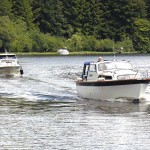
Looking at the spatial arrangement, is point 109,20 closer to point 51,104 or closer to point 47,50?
point 47,50

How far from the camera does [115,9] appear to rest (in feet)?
550

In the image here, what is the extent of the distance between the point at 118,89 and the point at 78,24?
127 metres

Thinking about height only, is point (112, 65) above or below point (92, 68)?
above

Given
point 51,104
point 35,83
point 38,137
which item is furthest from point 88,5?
point 38,137

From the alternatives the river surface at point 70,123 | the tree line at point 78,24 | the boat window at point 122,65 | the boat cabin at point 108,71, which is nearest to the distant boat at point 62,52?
the tree line at point 78,24

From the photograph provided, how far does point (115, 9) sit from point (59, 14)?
44.8ft

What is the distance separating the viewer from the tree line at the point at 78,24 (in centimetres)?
15950

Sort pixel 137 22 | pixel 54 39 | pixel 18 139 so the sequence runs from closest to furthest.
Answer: pixel 18 139
pixel 54 39
pixel 137 22

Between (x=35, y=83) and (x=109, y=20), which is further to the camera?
(x=109, y=20)

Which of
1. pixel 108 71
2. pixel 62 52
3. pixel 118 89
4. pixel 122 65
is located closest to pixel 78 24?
pixel 62 52

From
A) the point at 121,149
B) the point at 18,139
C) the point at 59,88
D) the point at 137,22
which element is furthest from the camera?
the point at 137,22

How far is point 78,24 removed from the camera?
165250 millimetres

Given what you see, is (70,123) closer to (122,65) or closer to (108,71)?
(108,71)

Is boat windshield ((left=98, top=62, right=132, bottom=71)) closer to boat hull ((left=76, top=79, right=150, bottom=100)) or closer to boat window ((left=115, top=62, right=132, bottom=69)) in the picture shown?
boat window ((left=115, top=62, right=132, bottom=69))
